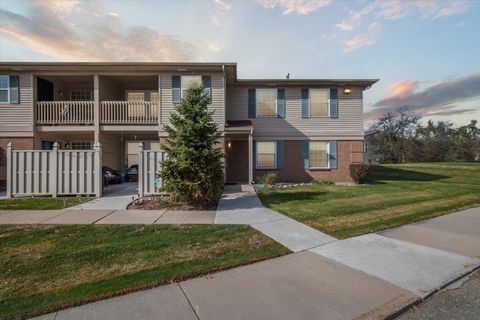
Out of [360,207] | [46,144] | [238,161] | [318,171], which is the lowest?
[360,207]

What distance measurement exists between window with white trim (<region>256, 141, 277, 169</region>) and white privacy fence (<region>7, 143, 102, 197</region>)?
28.1 ft

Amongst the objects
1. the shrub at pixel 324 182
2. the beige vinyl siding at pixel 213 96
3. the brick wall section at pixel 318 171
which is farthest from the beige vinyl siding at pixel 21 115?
the shrub at pixel 324 182

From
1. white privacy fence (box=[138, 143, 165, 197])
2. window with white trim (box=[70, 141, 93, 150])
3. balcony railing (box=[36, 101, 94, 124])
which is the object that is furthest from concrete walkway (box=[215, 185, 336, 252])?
window with white trim (box=[70, 141, 93, 150])

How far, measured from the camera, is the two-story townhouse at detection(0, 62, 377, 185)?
44.1ft

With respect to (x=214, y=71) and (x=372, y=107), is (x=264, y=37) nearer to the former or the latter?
(x=214, y=71)

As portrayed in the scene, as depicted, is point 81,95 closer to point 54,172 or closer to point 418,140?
point 54,172

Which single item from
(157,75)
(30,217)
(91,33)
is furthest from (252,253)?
(91,33)

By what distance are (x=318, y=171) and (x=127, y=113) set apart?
11123 mm

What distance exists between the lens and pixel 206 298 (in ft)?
10.1

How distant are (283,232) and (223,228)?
1316 millimetres

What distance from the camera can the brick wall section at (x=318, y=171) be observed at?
A: 608 inches

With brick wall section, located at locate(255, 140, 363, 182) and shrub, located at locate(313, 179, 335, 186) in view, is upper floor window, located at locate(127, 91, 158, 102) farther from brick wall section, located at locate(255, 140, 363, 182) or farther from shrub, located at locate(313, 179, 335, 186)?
shrub, located at locate(313, 179, 335, 186)

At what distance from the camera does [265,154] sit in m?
15.6

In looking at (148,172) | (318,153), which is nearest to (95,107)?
(148,172)
